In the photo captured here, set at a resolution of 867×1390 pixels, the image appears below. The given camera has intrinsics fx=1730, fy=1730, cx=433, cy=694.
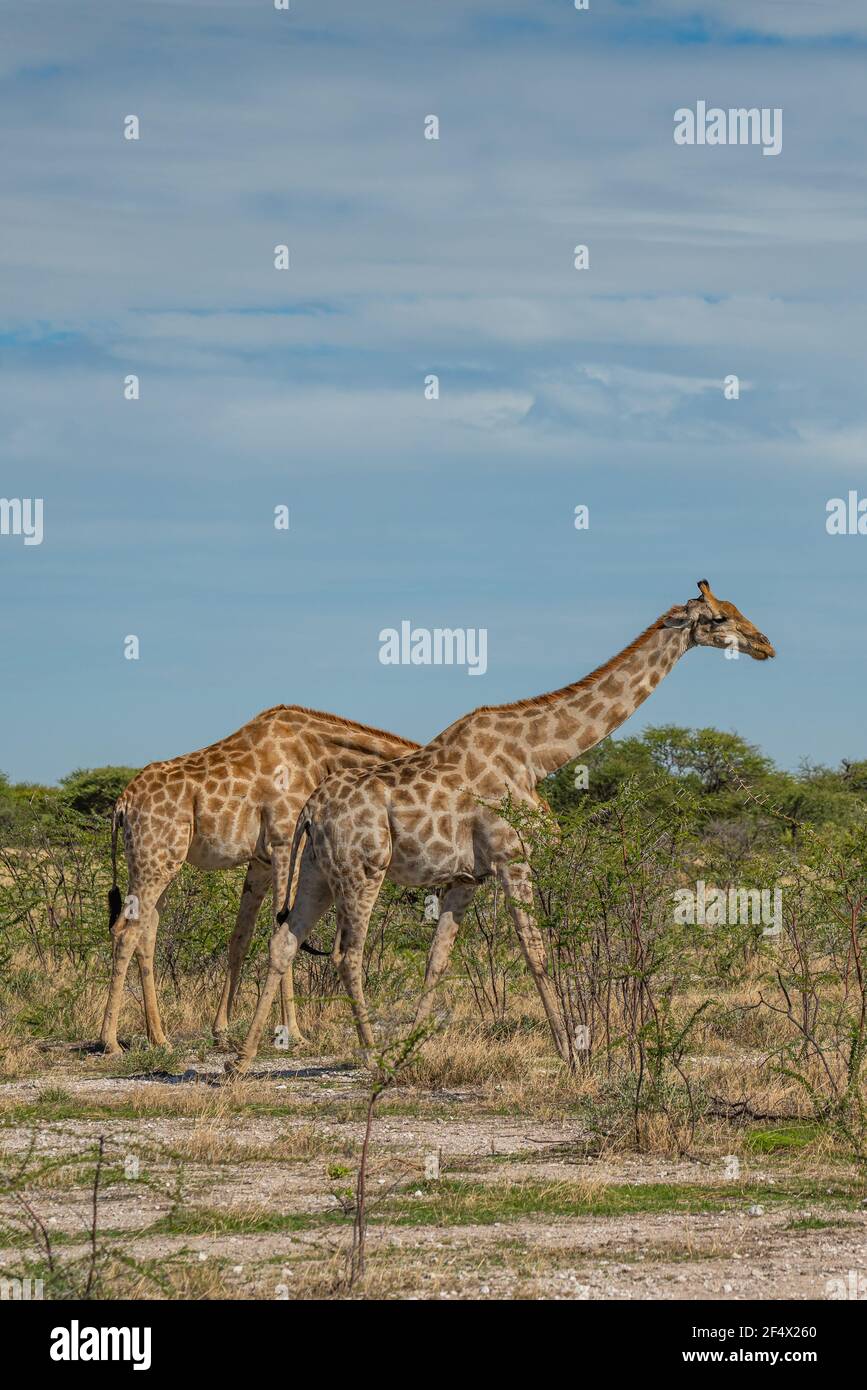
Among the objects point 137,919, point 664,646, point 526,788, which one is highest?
point 664,646

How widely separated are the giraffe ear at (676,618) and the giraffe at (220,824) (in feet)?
7.65

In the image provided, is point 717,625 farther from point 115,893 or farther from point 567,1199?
point 567,1199

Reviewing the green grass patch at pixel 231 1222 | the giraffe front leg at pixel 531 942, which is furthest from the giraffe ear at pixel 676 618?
the green grass patch at pixel 231 1222

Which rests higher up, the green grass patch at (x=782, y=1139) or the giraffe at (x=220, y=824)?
the giraffe at (x=220, y=824)

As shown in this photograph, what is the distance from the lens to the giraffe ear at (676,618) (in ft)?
41.3

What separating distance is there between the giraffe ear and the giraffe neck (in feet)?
0.12

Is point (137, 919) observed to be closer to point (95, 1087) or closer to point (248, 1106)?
point (95, 1087)

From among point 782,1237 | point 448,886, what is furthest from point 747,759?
point 782,1237

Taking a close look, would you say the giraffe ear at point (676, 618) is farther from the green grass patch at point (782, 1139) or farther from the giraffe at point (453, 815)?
the green grass patch at point (782, 1139)

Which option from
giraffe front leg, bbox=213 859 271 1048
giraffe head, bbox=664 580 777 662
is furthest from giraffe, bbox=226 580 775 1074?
giraffe front leg, bbox=213 859 271 1048

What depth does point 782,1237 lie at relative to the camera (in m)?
7.34

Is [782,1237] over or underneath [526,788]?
underneath

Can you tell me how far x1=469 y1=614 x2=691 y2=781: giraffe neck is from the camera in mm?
12188
